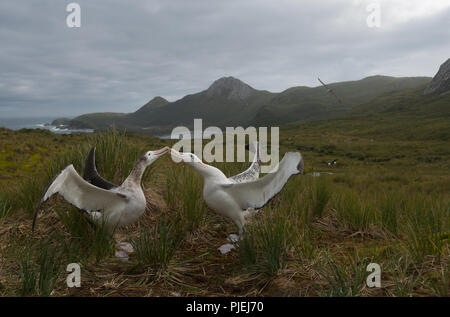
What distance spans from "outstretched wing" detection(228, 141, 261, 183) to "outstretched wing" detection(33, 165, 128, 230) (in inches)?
69.9

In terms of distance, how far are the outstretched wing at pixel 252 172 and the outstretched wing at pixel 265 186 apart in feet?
2.03

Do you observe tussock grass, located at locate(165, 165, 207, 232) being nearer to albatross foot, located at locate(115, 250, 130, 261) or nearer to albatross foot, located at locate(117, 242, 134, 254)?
albatross foot, located at locate(117, 242, 134, 254)

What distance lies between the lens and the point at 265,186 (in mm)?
4062

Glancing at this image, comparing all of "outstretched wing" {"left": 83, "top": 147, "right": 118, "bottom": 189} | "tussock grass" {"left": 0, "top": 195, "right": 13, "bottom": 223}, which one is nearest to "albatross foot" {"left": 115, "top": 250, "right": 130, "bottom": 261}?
"outstretched wing" {"left": 83, "top": 147, "right": 118, "bottom": 189}

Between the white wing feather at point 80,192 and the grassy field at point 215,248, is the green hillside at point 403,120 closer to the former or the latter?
the grassy field at point 215,248

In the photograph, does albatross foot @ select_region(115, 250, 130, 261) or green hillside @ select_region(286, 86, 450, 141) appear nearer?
albatross foot @ select_region(115, 250, 130, 261)

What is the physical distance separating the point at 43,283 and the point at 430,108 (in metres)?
130

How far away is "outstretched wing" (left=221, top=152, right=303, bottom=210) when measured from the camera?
370 cm

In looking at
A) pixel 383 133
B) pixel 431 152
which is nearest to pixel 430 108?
pixel 383 133

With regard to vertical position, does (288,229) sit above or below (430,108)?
below

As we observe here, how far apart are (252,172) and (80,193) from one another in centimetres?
268

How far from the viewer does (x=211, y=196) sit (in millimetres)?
4406

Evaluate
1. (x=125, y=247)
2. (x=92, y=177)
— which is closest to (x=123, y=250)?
(x=125, y=247)
